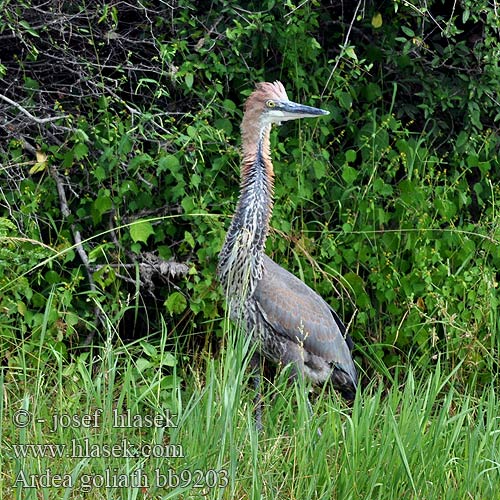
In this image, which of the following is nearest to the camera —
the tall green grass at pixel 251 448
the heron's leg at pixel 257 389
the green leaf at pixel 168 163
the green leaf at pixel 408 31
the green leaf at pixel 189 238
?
the tall green grass at pixel 251 448

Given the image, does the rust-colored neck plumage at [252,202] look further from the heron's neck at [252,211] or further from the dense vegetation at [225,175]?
the dense vegetation at [225,175]

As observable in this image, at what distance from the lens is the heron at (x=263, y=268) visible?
18.5 ft

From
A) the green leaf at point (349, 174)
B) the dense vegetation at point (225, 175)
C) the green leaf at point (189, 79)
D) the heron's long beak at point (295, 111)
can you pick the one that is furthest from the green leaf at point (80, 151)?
the green leaf at point (349, 174)

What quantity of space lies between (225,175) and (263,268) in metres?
0.84

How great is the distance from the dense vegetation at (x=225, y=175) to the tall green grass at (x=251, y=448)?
3.20 ft

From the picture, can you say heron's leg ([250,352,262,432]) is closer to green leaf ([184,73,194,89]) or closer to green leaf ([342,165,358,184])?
green leaf ([342,165,358,184])

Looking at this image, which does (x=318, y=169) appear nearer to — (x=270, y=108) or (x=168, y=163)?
(x=270, y=108)

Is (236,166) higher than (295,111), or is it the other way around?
(295,111)

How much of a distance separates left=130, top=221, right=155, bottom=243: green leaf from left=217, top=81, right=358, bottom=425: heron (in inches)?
16.9

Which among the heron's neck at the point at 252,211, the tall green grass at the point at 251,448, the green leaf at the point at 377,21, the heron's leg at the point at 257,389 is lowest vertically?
the heron's leg at the point at 257,389

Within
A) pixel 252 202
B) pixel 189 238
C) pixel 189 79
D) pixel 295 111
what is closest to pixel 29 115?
pixel 189 79

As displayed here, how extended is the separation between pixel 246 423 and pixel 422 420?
0.70m

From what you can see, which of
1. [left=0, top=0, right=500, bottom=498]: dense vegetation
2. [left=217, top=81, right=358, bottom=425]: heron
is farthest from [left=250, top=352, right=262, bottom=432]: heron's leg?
[left=0, top=0, right=500, bottom=498]: dense vegetation

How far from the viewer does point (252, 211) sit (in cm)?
569
